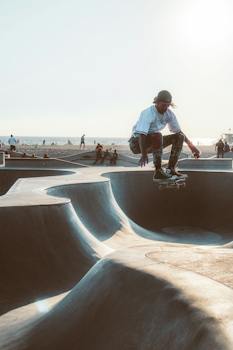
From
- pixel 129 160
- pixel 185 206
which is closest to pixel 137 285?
pixel 185 206

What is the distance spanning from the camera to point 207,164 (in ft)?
69.2

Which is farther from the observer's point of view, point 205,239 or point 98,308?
point 205,239

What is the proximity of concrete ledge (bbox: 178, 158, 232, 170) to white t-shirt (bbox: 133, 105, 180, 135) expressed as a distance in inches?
548

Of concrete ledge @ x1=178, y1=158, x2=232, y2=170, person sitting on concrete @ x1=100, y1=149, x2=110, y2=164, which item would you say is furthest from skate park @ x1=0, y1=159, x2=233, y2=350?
person sitting on concrete @ x1=100, y1=149, x2=110, y2=164

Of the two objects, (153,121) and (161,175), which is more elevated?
(153,121)

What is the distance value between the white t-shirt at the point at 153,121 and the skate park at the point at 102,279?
5.69 ft

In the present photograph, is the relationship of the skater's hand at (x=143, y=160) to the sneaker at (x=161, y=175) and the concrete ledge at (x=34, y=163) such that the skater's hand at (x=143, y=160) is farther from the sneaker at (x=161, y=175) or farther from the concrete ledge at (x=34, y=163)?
the concrete ledge at (x=34, y=163)

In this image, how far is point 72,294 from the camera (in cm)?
434

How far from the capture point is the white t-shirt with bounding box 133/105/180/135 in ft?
23.2

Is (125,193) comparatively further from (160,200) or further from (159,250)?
(159,250)

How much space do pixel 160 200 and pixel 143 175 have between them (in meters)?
0.96

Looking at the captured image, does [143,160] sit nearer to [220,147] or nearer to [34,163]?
[34,163]

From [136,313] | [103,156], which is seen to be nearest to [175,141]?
[136,313]

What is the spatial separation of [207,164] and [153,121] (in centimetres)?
1442
